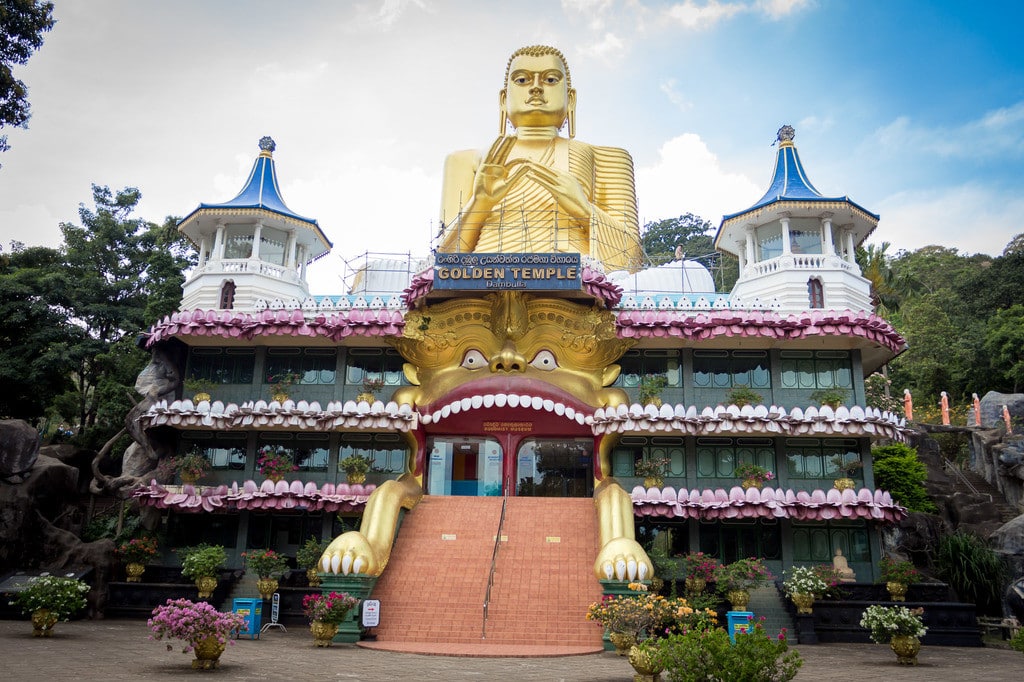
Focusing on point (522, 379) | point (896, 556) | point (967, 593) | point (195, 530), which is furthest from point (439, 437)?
point (967, 593)


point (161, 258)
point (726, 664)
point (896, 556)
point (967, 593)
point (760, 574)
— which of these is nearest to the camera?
point (726, 664)

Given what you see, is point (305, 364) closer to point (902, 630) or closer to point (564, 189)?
point (564, 189)

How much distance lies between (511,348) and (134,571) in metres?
11.7

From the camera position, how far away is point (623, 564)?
15883mm

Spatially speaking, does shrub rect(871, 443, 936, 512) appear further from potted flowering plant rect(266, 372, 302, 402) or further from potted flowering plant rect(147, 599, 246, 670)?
potted flowering plant rect(147, 599, 246, 670)

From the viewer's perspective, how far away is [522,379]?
22.6 meters

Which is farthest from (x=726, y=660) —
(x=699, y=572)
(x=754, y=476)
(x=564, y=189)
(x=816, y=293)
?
(x=564, y=189)

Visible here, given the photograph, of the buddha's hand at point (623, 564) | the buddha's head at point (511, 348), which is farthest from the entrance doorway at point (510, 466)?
the buddha's hand at point (623, 564)

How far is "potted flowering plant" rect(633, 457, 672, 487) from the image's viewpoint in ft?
72.1

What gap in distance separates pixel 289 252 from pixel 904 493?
2260 cm

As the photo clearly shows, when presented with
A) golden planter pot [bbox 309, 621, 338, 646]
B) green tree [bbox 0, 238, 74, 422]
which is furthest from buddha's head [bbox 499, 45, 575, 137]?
golden planter pot [bbox 309, 621, 338, 646]

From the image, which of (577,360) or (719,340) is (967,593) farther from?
(577,360)

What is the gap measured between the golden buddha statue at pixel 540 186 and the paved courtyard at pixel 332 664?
15216 millimetres

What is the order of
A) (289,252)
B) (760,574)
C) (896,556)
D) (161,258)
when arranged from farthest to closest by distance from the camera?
(161,258) < (289,252) < (896,556) < (760,574)
